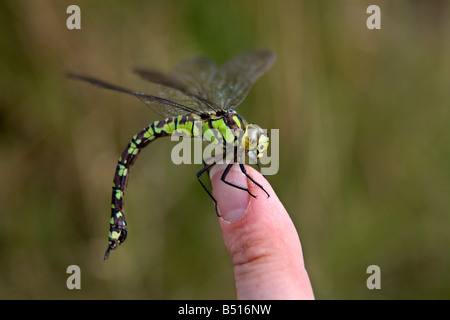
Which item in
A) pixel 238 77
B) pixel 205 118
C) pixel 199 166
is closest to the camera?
pixel 205 118

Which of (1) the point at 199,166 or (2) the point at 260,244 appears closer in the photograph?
(2) the point at 260,244

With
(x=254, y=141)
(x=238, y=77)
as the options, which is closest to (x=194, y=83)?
(x=238, y=77)

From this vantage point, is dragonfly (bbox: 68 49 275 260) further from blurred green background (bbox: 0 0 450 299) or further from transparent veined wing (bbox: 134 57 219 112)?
blurred green background (bbox: 0 0 450 299)

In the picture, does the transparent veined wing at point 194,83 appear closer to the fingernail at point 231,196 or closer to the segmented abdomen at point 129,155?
the segmented abdomen at point 129,155

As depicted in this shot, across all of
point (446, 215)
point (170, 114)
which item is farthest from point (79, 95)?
point (446, 215)

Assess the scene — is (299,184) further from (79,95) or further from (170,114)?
(79,95)

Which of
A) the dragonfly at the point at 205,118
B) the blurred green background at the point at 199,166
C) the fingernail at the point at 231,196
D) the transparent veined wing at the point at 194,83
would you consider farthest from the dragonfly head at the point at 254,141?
the blurred green background at the point at 199,166

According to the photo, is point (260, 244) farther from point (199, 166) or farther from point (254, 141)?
point (199, 166)
